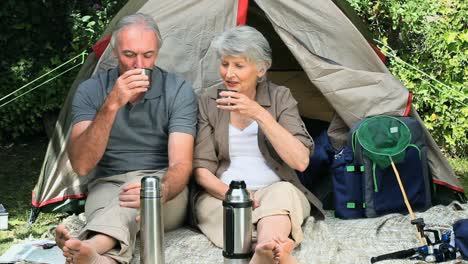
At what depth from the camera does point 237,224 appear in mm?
3088

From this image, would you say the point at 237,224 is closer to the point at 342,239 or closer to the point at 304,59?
the point at 342,239

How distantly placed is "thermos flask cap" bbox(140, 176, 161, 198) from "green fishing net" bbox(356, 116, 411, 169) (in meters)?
1.43

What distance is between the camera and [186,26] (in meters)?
4.42

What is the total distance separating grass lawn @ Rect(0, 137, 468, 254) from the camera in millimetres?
4445

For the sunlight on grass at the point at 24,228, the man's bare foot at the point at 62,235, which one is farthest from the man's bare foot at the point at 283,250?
the sunlight on grass at the point at 24,228

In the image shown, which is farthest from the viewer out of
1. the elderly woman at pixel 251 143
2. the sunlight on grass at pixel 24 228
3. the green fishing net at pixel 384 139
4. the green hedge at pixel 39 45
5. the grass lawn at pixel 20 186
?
the green hedge at pixel 39 45

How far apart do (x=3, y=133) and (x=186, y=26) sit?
106 inches

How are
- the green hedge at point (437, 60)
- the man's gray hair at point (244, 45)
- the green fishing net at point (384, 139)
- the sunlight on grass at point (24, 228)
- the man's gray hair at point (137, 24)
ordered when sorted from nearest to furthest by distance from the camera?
the man's gray hair at point (244, 45) → the man's gray hair at point (137, 24) → the green fishing net at point (384, 139) → the sunlight on grass at point (24, 228) → the green hedge at point (437, 60)

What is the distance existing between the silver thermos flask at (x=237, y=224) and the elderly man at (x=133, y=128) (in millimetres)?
465

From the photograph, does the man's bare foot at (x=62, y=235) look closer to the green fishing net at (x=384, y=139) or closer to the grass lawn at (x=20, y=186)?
the grass lawn at (x=20, y=186)

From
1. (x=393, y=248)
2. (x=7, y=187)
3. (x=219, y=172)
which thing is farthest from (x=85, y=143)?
(x=7, y=187)

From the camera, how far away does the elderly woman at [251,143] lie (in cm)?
349

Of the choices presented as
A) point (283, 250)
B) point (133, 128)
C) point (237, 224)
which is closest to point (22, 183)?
point (133, 128)

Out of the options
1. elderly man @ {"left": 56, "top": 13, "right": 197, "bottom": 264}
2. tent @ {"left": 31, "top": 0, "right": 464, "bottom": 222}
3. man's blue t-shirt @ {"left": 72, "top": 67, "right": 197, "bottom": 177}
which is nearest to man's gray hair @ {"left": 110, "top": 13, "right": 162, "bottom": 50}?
elderly man @ {"left": 56, "top": 13, "right": 197, "bottom": 264}
